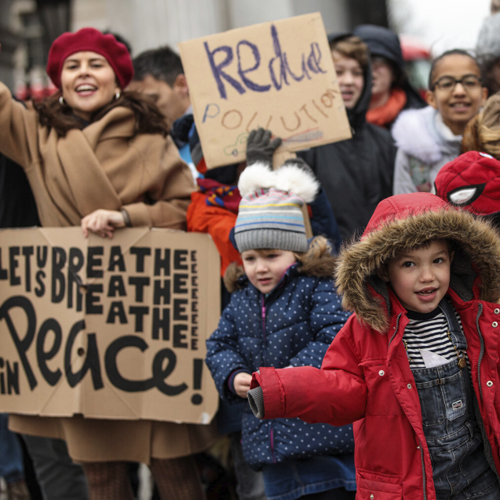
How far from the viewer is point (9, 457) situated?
3.91 meters

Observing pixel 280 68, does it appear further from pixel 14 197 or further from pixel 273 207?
pixel 14 197

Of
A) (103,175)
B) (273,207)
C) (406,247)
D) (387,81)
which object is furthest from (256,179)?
(387,81)

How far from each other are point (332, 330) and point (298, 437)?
0.42 meters

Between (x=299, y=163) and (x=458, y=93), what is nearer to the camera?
(x=299, y=163)

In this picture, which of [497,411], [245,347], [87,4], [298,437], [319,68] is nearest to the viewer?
[497,411]

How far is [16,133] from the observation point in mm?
3314

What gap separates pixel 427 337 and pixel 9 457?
9.00 ft

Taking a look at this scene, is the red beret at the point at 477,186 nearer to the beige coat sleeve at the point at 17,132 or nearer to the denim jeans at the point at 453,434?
the denim jeans at the point at 453,434

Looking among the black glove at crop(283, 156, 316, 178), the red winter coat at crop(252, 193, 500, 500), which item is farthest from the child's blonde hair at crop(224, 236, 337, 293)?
the red winter coat at crop(252, 193, 500, 500)

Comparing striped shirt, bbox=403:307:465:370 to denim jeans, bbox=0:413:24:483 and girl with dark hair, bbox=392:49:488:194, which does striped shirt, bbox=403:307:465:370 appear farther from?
denim jeans, bbox=0:413:24:483

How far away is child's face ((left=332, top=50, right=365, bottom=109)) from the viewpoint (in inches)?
149

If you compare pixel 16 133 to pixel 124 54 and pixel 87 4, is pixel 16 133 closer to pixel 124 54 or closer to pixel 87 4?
pixel 124 54

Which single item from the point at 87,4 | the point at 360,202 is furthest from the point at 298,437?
the point at 87,4

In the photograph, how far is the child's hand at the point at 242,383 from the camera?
2.54 metres
